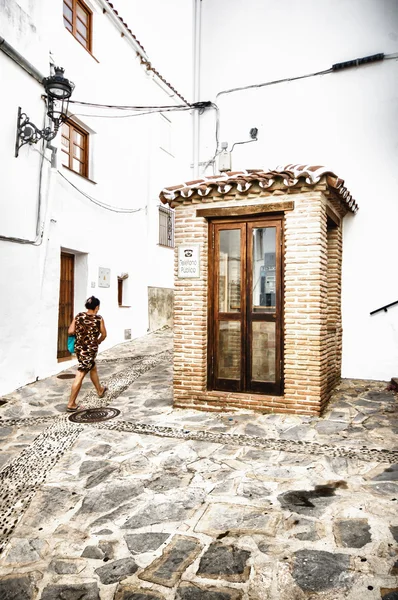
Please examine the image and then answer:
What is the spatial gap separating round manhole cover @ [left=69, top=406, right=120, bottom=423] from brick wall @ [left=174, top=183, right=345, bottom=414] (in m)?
0.98

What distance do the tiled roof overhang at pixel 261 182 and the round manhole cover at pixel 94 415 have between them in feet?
10.8

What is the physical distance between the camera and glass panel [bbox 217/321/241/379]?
6145mm

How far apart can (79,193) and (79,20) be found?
402 centimetres

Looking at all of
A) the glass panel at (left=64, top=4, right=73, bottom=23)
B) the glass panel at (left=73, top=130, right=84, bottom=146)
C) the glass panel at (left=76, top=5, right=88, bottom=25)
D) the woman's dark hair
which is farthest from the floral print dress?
the glass panel at (left=76, top=5, right=88, bottom=25)

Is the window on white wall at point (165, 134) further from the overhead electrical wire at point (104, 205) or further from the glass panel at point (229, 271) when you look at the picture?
the glass panel at point (229, 271)

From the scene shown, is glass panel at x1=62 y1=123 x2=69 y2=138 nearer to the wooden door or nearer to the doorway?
the wooden door

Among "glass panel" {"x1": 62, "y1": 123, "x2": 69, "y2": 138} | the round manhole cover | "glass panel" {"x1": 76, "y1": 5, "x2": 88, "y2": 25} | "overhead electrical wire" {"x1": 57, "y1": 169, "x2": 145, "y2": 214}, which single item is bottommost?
the round manhole cover

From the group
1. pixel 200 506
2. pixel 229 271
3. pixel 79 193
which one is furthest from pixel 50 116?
pixel 200 506

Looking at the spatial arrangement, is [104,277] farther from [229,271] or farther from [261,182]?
[261,182]

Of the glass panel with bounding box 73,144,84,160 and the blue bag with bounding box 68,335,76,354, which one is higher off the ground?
the glass panel with bounding box 73,144,84,160

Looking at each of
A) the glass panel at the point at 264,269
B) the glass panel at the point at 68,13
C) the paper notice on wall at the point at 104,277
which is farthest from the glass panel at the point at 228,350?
the glass panel at the point at 68,13

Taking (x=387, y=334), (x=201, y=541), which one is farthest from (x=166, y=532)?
(x=387, y=334)

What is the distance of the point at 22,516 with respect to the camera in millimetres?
3244

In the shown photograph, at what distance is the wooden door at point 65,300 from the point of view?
916 centimetres
